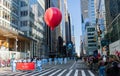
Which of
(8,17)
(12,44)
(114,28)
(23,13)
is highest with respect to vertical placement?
(23,13)

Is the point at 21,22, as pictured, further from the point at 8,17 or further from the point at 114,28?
the point at 114,28

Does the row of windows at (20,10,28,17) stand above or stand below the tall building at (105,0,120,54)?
above

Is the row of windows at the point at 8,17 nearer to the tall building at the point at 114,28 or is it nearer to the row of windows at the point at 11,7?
the row of windows at the point at 11,7

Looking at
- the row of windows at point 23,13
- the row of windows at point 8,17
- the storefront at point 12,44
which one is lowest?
the storefront at point 12,44

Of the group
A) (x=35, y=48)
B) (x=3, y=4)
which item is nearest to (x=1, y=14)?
(x=3, y=4)

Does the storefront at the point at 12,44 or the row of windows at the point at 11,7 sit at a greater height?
the row of windows at the point at 11,7

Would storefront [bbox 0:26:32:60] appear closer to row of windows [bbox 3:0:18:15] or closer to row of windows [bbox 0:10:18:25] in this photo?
row of windows [bbox 0:10:18:25]

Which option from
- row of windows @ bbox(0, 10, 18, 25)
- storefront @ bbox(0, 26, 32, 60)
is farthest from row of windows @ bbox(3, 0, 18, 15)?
storefront @ bbox(0, 26, 32, 60)

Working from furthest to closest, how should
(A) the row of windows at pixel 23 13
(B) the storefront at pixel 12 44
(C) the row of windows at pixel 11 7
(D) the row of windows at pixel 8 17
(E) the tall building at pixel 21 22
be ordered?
(A) the row of windows at pixel 23 13 < (E) the tall building at pixel 21 22 < (C) the row of windows at pixel 11 7 < (D) the row of windows at pixel 8 17 < (B) the storefront at pixel 12 44

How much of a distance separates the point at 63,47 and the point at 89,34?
21796 millimetres

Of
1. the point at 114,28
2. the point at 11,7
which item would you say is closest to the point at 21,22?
the point at 11,7

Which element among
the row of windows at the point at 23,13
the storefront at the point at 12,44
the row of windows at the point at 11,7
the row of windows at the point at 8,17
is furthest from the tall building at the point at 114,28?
the row of windows at the point at 23,13

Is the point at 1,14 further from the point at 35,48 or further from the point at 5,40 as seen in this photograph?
the point at 35,48

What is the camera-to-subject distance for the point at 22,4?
313 feet
